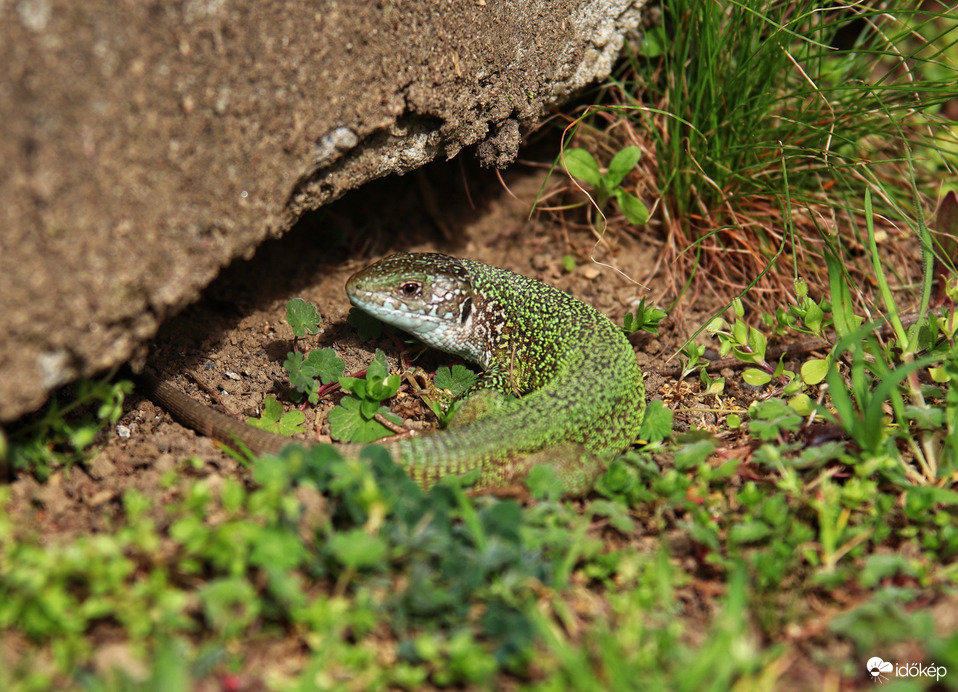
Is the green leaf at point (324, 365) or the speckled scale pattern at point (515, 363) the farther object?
the green leaf at point (324, 365)

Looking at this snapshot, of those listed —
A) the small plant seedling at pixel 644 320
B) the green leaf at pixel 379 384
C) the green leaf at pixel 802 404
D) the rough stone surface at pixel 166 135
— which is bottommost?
the green leaf at pixel 802 404

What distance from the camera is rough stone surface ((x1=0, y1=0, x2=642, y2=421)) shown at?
7.40 feet

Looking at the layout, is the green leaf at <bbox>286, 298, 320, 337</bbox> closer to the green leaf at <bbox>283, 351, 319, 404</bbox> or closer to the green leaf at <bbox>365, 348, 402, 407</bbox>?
the green leaf at <bbox>283, 351, 319, 404</bbox>

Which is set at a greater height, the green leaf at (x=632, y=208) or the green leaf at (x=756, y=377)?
the green leaf at (x=632, y=208)

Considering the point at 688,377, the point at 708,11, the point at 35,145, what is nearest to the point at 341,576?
the point at 35,145

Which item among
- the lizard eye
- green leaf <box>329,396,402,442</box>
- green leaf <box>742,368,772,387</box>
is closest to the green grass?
green leaf <box>742,368,772,387</box>

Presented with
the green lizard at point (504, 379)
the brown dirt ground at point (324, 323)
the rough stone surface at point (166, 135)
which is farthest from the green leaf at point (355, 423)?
the rough stone surface at point (166, 135)

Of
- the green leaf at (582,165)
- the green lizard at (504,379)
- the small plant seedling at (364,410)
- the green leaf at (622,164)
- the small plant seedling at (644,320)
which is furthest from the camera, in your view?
the green leaf at (582,165)

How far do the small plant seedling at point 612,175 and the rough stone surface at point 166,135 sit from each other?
1.20 meters

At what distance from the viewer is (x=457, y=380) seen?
12.7ft

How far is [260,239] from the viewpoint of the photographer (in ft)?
9.69

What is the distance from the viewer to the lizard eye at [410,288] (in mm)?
3818

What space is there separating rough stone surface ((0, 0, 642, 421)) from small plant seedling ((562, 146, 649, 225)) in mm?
1203

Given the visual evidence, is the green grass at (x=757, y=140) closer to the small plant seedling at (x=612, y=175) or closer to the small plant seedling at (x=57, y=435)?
the small plant seedling at (x=612, y=175)
